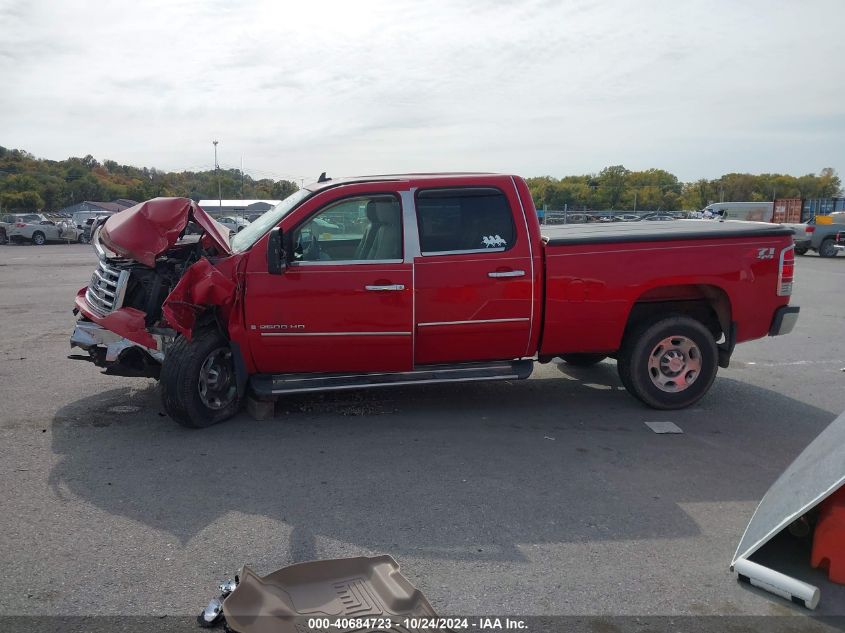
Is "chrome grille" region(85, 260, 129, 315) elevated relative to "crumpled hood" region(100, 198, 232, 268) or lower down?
lower down

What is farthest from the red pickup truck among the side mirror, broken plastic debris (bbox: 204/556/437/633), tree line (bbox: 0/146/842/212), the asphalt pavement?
tree line (bbox: 0/146/842/212)

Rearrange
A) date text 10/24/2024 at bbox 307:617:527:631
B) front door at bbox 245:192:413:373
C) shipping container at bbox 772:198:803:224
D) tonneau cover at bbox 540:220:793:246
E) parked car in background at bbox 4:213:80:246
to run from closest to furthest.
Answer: date text 10/24/2024 at bbox 307:617:527:631 → front door at bbox 245:192:413:373 → tonneau cover at bbox 540:220:793:246 → shipping container at bbox 772:198:803:224 → parked car in background at bbox 4:213:80:246

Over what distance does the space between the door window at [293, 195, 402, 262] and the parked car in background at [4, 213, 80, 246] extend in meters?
36.4

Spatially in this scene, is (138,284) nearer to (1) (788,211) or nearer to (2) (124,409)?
(2) (124,409)

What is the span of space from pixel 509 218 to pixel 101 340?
142 inches

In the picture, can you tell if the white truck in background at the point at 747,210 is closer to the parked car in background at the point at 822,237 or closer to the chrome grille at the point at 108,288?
the parked car in background at the point at 822,237

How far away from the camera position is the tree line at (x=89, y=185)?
7004 cm

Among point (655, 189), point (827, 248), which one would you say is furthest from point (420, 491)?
point (655, 189)

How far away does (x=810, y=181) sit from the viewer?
90.2 metres

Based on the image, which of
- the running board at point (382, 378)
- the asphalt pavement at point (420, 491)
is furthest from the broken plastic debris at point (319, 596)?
the running board at point (382, 378)

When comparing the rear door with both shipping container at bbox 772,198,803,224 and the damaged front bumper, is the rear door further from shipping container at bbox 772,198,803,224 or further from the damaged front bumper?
shipping container at bbox 772,198,803,224

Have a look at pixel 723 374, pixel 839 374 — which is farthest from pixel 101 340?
pixel 839 374

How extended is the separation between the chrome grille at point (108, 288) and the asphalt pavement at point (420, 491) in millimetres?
973

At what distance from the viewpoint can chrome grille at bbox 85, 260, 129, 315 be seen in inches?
242
